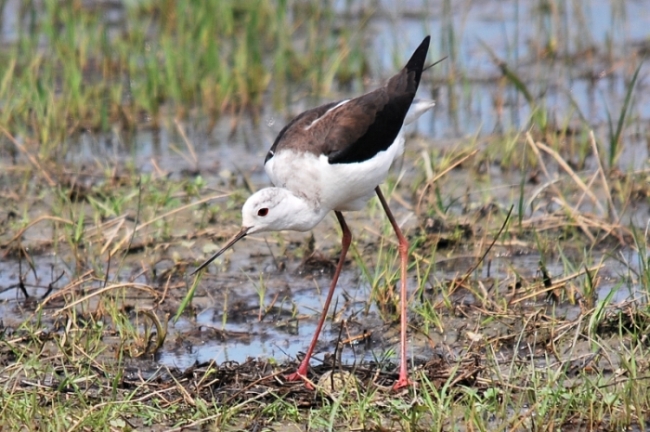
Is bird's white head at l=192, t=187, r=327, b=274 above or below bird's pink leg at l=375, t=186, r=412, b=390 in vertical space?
above

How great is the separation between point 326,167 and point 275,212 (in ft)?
0.86

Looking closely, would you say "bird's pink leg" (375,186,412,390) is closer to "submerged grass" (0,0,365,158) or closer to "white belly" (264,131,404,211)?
"white belly" (264,131,404,211)

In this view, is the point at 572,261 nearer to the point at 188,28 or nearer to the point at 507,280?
the point at 507,280

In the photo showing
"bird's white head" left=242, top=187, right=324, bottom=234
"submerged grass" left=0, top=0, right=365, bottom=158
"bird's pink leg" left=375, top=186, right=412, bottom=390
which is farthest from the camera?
"submerged grass" left=0, top=0, right=365, bottom=158

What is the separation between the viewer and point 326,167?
14.5 feet

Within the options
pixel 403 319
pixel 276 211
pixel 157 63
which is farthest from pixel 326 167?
pixel 157 63

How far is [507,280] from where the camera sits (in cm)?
512

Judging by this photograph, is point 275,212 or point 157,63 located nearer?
point 275,212

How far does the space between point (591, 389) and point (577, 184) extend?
2.31 metres

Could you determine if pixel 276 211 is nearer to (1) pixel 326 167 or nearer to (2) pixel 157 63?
(1) pixel 326 167

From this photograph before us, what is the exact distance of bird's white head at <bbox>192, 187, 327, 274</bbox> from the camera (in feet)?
14.2

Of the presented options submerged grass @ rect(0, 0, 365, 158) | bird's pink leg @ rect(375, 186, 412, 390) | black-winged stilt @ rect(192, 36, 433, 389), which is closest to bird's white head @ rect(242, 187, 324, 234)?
black-winged stilt @ rect(192, 36, 433, 389)

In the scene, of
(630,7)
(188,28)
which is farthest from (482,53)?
(188,28)

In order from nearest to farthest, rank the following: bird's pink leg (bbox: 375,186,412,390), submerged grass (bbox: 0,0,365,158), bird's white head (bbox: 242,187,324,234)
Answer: bird's pink leg (bbox: 375,186,412,390) → bird's white head (bbox: 242,187,324,234) → submerged grass (bbox: 0,0,365,158)
